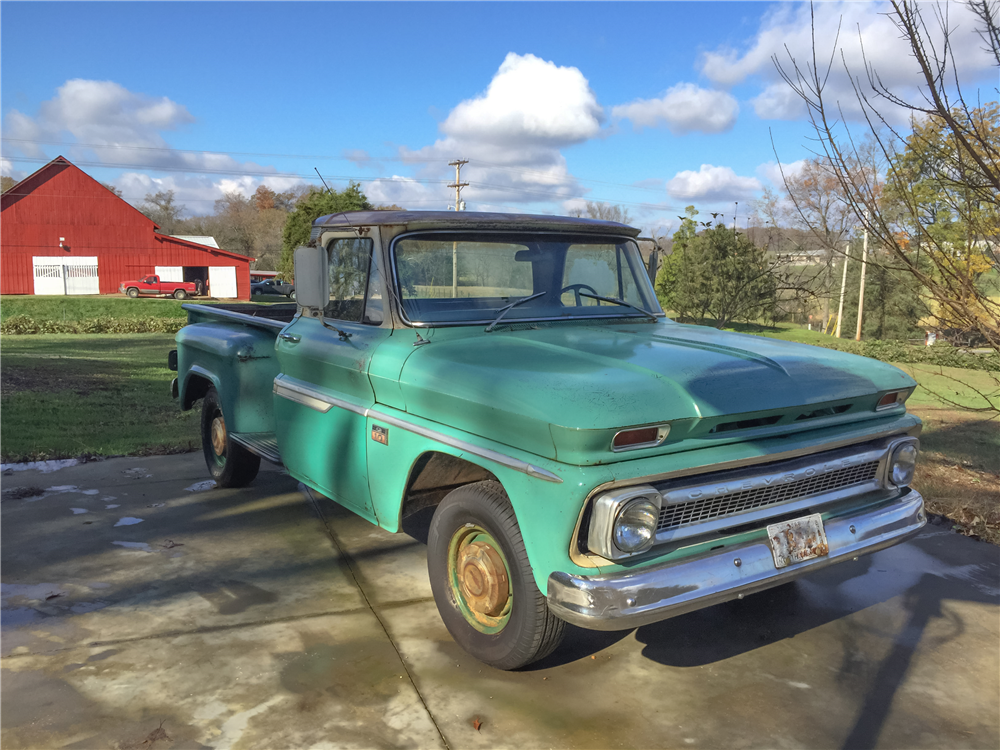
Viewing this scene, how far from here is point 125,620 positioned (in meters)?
3.54

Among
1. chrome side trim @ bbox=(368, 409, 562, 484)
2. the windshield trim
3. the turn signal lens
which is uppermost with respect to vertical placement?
the windshield trim

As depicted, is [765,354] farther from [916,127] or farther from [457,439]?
[916,127]

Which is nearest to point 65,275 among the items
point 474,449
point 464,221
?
point 464,221

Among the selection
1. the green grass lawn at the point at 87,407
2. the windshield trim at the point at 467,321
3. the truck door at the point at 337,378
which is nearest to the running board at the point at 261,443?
the truck door at the point at 337,378

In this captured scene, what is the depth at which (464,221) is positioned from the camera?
381 cm

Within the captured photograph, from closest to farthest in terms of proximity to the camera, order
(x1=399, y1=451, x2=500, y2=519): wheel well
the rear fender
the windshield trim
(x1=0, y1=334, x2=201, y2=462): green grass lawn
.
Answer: (x1=399, y1=451, x2=500, y2=519): wheel well, the windshield trim, the rear fender, (x1=0, y1=334, x2=201, y2=462): green grass lawn

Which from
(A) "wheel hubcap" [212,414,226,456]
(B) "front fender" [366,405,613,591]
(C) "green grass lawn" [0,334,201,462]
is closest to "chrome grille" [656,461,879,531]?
(B) "front fender" [366,405,613,591]

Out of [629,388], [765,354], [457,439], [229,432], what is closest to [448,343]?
[457,439]

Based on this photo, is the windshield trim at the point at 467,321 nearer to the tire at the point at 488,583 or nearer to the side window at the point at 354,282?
the side window at the point at 354,282

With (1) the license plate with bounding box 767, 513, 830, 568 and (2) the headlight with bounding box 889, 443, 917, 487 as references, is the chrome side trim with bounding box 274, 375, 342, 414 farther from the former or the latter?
(2) the headlight with bounding box 889, 443, 917, 487

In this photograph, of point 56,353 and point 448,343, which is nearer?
point 448,343

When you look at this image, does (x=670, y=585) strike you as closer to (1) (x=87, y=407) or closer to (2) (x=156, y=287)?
(1) (x=87, y=407)

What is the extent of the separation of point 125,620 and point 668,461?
263cm

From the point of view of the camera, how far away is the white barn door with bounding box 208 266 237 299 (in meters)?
41.0
